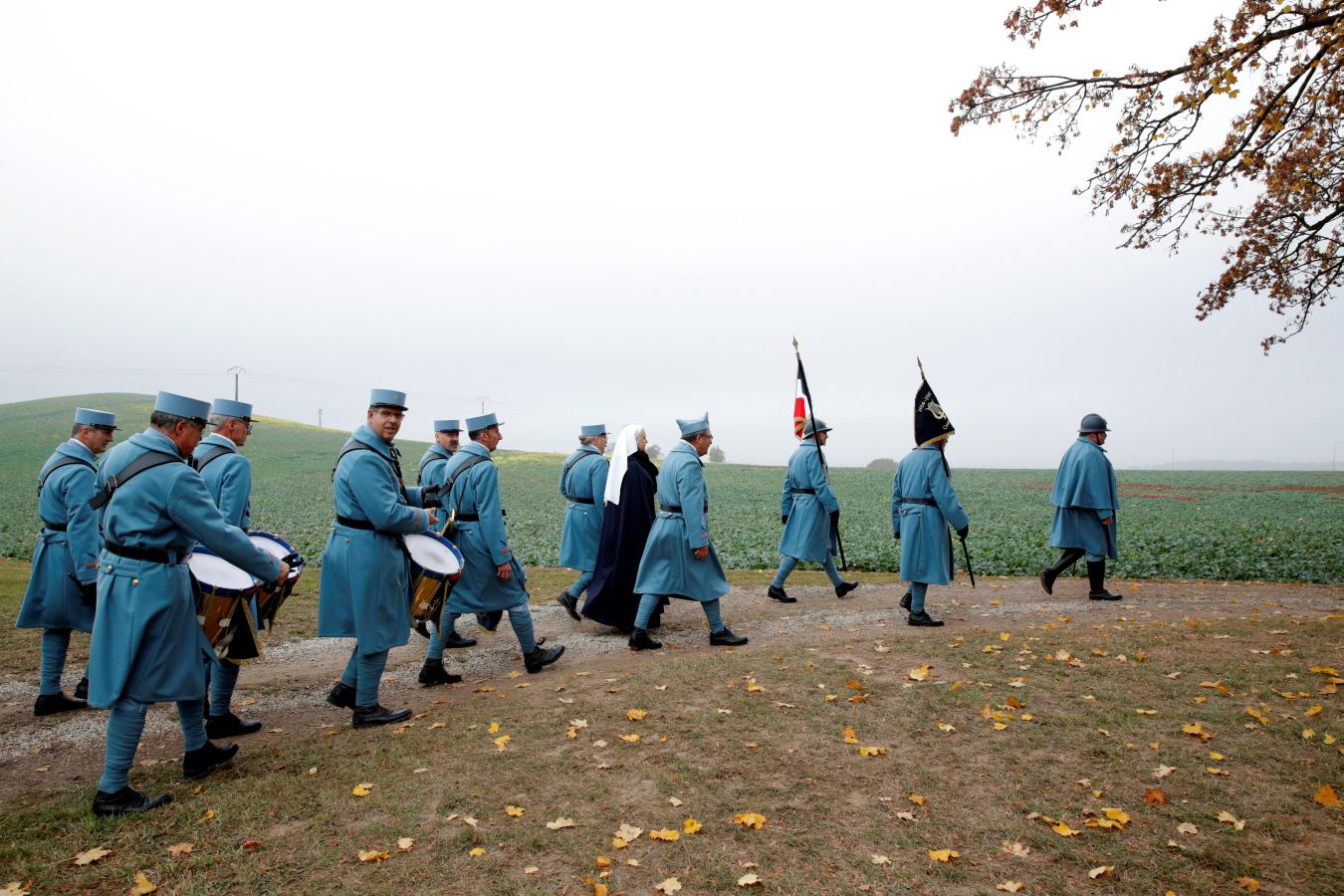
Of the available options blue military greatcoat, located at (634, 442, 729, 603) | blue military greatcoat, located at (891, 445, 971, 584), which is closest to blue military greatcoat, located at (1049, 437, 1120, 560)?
blue military greatcoat, located at (891, 445, 971, 584)

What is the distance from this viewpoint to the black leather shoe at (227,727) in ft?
21.3

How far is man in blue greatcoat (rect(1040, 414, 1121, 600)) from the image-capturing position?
35.8ft

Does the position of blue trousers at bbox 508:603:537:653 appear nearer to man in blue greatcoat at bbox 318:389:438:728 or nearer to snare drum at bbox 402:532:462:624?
snare drum at bbox 402:532:462:624

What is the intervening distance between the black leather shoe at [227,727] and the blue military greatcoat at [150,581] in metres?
1.64

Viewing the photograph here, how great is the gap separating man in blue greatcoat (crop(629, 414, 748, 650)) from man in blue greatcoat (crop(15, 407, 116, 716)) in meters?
5.18

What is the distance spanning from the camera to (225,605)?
5.49 meters

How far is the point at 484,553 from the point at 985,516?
23040mm

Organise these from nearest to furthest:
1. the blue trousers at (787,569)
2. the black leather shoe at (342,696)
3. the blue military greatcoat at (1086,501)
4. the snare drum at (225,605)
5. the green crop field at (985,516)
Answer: the snare drum at (225,605) → the black leather shoe at (342,696) → the blue military greatcoat at (1086,501) → the blue trousers at (787,569) → the green crop field at (985,516)

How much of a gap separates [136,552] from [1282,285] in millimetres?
16923

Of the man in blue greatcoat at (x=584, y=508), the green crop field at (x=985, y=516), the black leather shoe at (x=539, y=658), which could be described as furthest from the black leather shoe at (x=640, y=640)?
the green crop field at (x=985, y=516)

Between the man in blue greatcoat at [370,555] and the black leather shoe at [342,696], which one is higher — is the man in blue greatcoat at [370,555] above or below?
above

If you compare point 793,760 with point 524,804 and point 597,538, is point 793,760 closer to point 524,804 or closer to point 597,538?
point 524,804

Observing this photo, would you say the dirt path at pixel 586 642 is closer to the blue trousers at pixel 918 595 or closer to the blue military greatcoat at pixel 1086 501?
the blue trousers at pixel 918 595

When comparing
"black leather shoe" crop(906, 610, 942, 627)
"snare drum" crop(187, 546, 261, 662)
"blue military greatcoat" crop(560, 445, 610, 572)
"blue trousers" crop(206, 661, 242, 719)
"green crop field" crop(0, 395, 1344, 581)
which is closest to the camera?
"snare drum" crop(187, 546, 261, 662)
